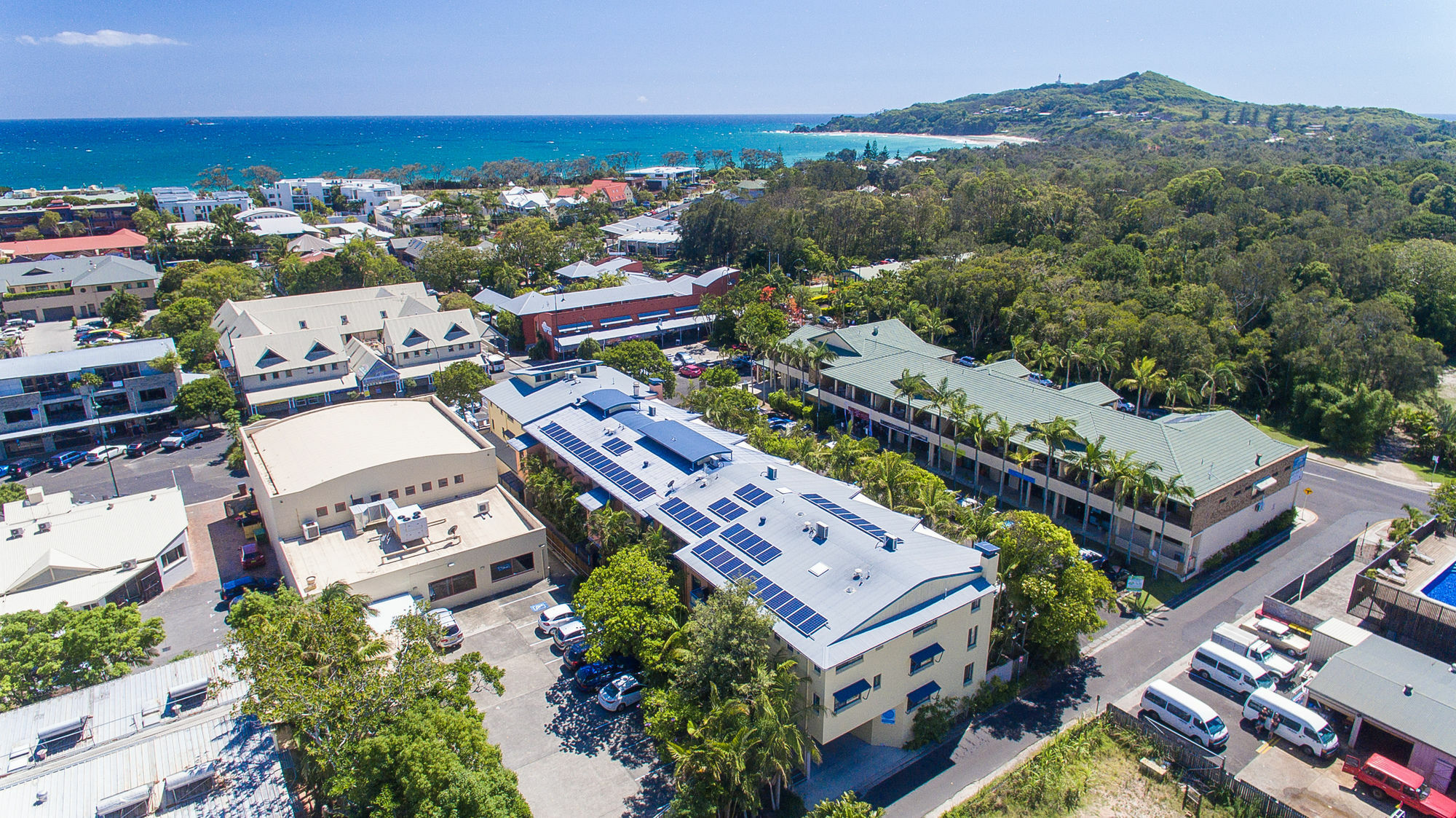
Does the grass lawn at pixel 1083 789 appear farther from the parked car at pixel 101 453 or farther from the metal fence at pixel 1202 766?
the parked car at pixel 101 453

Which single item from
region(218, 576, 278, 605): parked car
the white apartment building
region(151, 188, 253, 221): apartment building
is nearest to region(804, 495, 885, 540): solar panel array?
region(218, 576, 278, 605): parked car

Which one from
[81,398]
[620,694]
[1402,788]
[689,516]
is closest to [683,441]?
[689,516]

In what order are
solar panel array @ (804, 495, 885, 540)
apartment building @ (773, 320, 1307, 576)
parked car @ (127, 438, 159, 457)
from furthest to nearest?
1. parked car @ (127, 438, 159, 457)
2. apartment building @ (773, 320, 1307, 576)
3. solar panel array @ (804, 495, 885, 540)

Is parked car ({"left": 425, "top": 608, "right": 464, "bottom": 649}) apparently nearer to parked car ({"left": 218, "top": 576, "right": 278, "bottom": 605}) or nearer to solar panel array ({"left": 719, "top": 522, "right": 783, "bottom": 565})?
parked car ({"left": 218, "top": 576, "right": 278, "bottom": 605})

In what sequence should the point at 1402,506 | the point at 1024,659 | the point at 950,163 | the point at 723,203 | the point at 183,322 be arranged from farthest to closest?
the point at 950,163 < the point at 723,203 < the point at 183,322 < the point at 1402,506 < the point at 1024,659

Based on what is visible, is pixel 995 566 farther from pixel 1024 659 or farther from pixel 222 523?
pixel 222 523

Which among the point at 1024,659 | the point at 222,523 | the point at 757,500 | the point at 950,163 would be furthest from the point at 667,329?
the point at 950,163

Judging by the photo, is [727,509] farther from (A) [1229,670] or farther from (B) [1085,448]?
(B) [1085,448]
